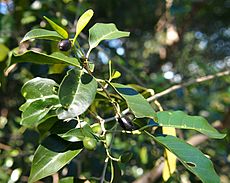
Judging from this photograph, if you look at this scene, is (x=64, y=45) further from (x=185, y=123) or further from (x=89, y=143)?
(x=185, y=123)

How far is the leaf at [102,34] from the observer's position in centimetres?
75

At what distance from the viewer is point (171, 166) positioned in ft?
3.09

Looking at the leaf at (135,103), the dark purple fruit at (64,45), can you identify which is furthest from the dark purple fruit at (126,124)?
the dark purple fruit at (64,45)

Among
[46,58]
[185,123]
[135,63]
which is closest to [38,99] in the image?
[46,58]

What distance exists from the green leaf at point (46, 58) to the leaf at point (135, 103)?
0.08m

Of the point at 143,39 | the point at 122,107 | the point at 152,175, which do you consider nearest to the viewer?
the point at 122,107

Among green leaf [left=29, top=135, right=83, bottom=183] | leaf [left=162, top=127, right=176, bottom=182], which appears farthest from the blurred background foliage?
green leaf [left=29, top=135, right=83, bottom=183]

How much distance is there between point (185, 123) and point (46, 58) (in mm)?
270

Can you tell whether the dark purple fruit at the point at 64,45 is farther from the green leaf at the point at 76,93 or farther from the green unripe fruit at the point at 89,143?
the green unripe fruit at the point at 89,143

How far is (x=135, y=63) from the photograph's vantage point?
212cm

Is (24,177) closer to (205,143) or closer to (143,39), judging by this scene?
(205,143)

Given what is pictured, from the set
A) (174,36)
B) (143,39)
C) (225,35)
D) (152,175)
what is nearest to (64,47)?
(152,175)

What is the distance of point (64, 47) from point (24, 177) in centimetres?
88

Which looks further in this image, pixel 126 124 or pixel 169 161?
pixel 169 161
